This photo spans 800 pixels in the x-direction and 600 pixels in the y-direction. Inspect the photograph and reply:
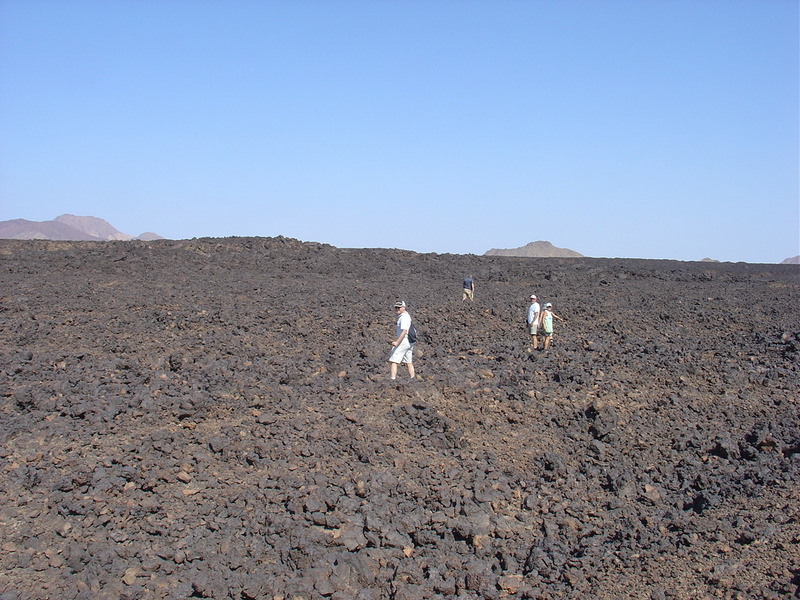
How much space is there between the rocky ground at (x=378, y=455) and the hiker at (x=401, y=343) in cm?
33

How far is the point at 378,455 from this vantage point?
7.74m

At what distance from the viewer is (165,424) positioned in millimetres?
8086

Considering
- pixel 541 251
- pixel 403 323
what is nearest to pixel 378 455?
pixel 403 323

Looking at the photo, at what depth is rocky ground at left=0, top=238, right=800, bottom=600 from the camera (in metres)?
5.73

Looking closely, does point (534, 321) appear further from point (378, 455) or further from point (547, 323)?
point (378, 455)

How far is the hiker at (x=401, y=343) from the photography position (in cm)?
960

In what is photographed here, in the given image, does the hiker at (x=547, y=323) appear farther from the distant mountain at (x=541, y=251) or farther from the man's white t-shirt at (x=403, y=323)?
the distant mountain at (x=541, y=251)

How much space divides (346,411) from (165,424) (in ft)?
6.99

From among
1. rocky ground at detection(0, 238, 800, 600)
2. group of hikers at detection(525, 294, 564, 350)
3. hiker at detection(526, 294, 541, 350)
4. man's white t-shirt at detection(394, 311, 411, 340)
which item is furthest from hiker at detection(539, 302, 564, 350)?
man's white t-shirt at detection(394, 311, 411, 340)

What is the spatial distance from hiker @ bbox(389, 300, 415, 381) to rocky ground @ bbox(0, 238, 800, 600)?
0.33 meters

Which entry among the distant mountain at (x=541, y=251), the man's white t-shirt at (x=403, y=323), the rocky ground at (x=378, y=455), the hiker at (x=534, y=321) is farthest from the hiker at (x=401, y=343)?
the distant mountain at (x=541, y=251)

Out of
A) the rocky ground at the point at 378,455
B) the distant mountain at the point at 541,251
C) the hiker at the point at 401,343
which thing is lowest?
the rocky ground at the point at 378,455

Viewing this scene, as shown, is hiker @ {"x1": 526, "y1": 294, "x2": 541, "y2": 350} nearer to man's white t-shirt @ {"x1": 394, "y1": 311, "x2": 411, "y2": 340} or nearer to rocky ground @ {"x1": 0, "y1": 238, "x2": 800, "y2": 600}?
rocky ground @ {"x1": 0, "y1": 238, "x2": 800, "y2": 600}

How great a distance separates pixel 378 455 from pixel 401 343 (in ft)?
7.36
